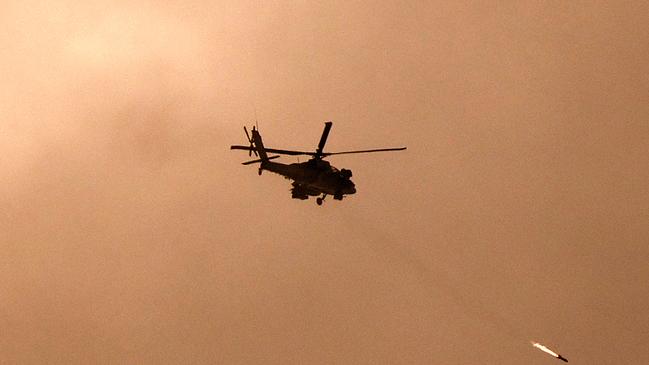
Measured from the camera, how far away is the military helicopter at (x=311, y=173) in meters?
103

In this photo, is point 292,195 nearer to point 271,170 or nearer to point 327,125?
point 271,170

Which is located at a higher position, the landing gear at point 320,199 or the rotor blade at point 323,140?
the rotor blade at point 323,140

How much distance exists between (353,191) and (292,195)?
595 cm

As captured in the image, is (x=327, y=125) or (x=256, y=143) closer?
(x=327, y=125)

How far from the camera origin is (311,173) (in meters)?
103

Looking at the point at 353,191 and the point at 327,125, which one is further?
the point at 353,191

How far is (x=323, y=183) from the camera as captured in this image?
103 meters

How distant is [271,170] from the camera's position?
105 metres

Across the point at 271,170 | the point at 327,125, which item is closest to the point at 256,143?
the point at 271,170

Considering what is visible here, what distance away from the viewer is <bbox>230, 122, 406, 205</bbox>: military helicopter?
103 m

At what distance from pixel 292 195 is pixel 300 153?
203 inches

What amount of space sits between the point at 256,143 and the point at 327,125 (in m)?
10.1

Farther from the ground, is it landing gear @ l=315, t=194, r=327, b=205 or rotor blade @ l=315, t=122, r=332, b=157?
rotor blade @ l=315, t=122, r=332, b=157

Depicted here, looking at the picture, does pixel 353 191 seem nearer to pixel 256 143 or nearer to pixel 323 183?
pixel 323 183
